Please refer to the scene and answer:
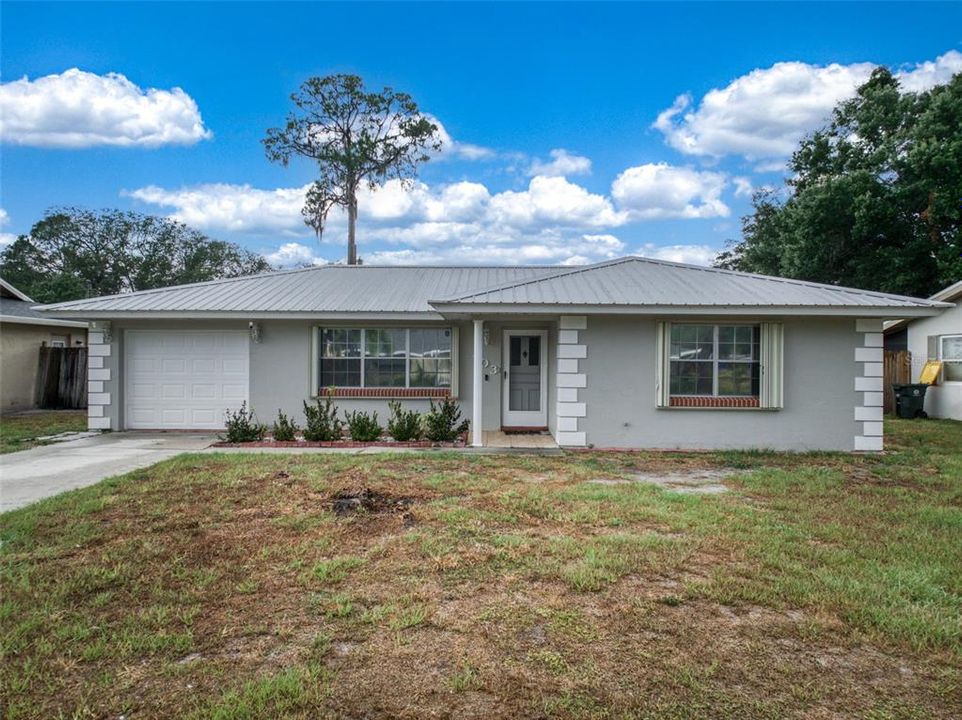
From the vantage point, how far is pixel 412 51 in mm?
15523

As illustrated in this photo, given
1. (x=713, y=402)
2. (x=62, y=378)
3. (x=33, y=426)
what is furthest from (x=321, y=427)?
(x=62, y=378)

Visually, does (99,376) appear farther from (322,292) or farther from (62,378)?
(62,378)

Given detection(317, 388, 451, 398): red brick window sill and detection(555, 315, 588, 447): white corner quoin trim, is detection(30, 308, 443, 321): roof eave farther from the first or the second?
detection(555, 315, 588, 447): white corner quoin trim

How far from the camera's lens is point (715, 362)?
9.63 meters

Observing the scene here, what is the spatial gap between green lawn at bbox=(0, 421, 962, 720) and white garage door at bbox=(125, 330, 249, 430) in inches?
215

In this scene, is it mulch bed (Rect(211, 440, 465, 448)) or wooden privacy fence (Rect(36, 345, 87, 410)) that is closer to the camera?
mulch bed (Rect(211, 440, 465, 448))

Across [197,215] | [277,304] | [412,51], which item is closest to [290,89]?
[412,51]

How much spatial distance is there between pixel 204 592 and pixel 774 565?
13.1 feet

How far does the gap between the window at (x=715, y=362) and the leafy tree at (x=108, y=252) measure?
3543 cm

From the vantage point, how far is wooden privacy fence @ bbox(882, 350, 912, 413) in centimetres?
1592

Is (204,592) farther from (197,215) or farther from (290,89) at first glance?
(197,215)

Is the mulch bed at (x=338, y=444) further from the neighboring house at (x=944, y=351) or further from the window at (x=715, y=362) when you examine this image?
the neighboring house at (x=944, y=351)

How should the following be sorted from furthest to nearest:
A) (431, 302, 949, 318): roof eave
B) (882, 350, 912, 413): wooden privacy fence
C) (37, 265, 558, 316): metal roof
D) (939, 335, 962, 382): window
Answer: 1. (882, 350, 912, 413): wooden privacy fence
2. (939, 335, 962, 382): window
3. (37, 265, 558, 316): metal roof
4. (431, 302, 949, 318): roof eave

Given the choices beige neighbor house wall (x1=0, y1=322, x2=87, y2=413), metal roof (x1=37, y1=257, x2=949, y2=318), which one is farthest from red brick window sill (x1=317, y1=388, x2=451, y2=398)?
beige neighbor house wall (x1=0, y1=322, x2=87, y2=413)
